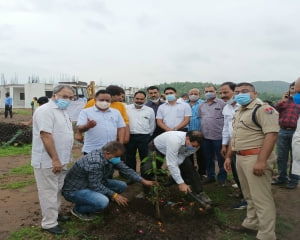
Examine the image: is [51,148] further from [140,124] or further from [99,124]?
[140,124]

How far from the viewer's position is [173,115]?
6188mm

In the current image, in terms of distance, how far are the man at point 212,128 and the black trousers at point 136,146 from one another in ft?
3.58

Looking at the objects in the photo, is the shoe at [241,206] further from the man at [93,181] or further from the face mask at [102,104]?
the face mask at [102,104]

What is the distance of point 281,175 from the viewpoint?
21.1ft

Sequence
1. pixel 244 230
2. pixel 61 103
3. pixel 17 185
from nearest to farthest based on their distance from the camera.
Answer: pixel 61 103 < pixel 244 230 < pixel 17 185

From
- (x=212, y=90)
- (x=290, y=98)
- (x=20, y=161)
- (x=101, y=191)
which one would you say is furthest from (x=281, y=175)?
(x=20, y=161)

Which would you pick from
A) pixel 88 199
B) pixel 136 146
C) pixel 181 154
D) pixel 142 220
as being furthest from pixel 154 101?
pixel 142 220

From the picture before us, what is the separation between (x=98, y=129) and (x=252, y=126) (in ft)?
7.46

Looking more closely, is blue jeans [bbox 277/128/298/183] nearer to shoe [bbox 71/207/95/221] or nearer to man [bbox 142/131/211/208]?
man [bbox 142/131/211/208]

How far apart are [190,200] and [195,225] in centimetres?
73

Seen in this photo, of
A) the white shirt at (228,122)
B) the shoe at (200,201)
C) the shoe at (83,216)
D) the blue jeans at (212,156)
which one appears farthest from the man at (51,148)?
the blue jeans at (212,156)

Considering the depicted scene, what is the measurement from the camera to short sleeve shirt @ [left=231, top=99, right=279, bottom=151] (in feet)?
11.9

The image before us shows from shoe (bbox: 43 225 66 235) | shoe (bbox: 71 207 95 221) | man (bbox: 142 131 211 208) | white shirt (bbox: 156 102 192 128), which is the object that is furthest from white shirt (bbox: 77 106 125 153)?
white shirt (bbox: 156 102 192 128)

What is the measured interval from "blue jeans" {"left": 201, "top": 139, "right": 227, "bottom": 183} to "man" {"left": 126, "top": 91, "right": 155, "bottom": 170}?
1.07 meters
